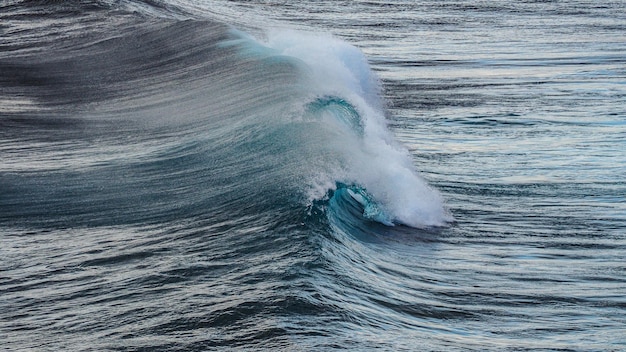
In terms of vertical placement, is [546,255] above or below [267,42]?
below

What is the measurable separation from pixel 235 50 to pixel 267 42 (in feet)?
5.05

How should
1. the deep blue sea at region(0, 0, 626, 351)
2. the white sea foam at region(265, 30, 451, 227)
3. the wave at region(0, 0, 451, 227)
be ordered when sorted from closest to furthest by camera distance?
the deep blue sea at region(0, 0, 626, 351)
the wave at region(0, 0, 451, 227)
the white sea foam at region(265, 30, 451, 227)

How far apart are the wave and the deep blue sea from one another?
0.04 metres

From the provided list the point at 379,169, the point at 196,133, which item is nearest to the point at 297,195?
the point at 379,169

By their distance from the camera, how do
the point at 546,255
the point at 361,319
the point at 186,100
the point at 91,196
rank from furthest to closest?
the point at 186,100, the point at 91,196, the point at 546,255, the point at 361,319

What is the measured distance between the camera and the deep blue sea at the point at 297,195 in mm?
7383

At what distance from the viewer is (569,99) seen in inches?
703

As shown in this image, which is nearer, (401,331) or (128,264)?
(401,331)

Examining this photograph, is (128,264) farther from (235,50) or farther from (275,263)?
(235,50)

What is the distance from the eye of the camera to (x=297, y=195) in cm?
984

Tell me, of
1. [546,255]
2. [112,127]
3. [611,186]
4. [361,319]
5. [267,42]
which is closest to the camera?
[361,319]

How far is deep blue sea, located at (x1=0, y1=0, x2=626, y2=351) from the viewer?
24.2 feet

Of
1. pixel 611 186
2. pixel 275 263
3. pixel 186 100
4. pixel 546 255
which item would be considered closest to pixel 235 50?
pixel 186 100

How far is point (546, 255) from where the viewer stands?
386 inches
